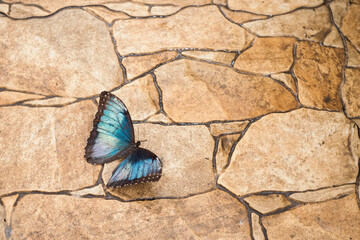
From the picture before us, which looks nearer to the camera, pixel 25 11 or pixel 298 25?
pixel 25 11

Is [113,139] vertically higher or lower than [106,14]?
lower

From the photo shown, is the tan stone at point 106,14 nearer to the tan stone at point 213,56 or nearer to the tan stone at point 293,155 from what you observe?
the tan stone at point 213,56

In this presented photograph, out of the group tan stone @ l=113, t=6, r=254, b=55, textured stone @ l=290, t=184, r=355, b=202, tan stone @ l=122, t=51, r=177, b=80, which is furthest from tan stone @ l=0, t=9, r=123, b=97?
textured stone @ l=290, t=184, r=355, b=202

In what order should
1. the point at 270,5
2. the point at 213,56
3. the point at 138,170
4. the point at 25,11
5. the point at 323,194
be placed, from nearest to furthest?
1. the point at 138,170
2. the point at 323,194
3. the point at 213,56
4. the point at 25,11
5. the point at 270,5

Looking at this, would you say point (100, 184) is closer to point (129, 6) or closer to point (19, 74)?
point (19, 74)

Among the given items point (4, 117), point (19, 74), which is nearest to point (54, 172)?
point (4, 117)

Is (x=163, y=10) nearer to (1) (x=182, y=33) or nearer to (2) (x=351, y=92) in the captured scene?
(1) (x=182, y=33)

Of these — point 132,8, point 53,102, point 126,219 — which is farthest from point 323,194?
point 132,8
